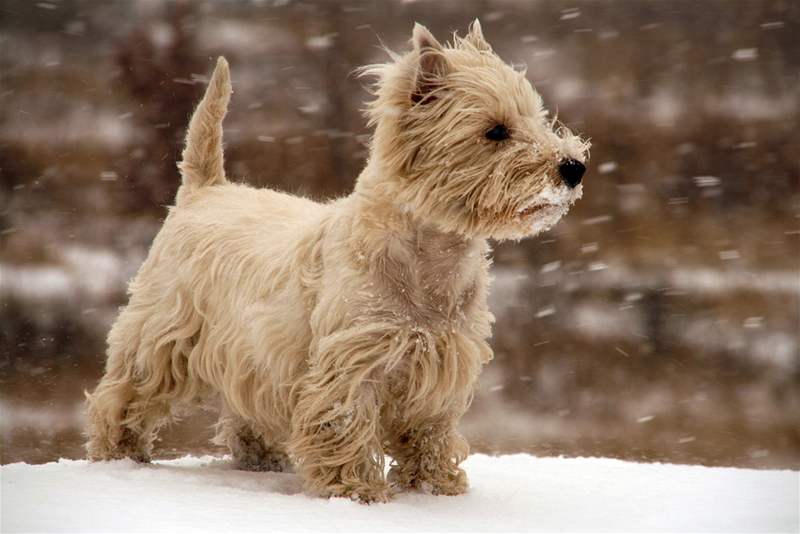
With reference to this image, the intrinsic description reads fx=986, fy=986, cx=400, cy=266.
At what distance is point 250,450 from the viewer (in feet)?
15.2

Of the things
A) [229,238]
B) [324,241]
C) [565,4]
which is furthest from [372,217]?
[565,4]

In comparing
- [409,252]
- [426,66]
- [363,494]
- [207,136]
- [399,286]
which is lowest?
[363,494]

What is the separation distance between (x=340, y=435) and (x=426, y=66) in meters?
1.40

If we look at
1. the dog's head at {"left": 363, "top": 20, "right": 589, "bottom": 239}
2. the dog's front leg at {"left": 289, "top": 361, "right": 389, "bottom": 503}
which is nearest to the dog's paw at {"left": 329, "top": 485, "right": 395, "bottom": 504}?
the dog's front leg at {"left": 289, "top": 361, "right": 389, "bottom": 503}

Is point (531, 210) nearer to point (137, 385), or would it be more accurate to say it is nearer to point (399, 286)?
point (399, 286)

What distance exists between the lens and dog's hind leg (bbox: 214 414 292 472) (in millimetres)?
4605

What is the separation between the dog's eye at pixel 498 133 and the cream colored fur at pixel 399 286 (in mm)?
19

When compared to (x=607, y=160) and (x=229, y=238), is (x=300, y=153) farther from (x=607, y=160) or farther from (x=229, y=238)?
(x=229, y=238)

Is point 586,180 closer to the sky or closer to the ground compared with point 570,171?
closer to the ground

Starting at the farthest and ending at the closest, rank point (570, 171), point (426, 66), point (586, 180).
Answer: point (586, 180) < point (426, 66) < point (570, 171)

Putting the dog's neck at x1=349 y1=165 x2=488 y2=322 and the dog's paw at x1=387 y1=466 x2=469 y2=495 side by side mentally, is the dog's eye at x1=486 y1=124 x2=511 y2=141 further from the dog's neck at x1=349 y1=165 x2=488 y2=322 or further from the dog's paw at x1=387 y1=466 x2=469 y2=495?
the dog's paw at x1=387 y1=466 x2=469 y2=495

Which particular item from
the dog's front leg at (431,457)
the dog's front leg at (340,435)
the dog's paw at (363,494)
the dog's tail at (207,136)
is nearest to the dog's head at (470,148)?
the dog's front leg at (340,435)

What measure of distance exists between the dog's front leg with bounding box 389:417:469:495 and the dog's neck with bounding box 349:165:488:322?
0.54 meters

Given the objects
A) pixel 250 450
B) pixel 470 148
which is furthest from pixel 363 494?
pixel 470 148
